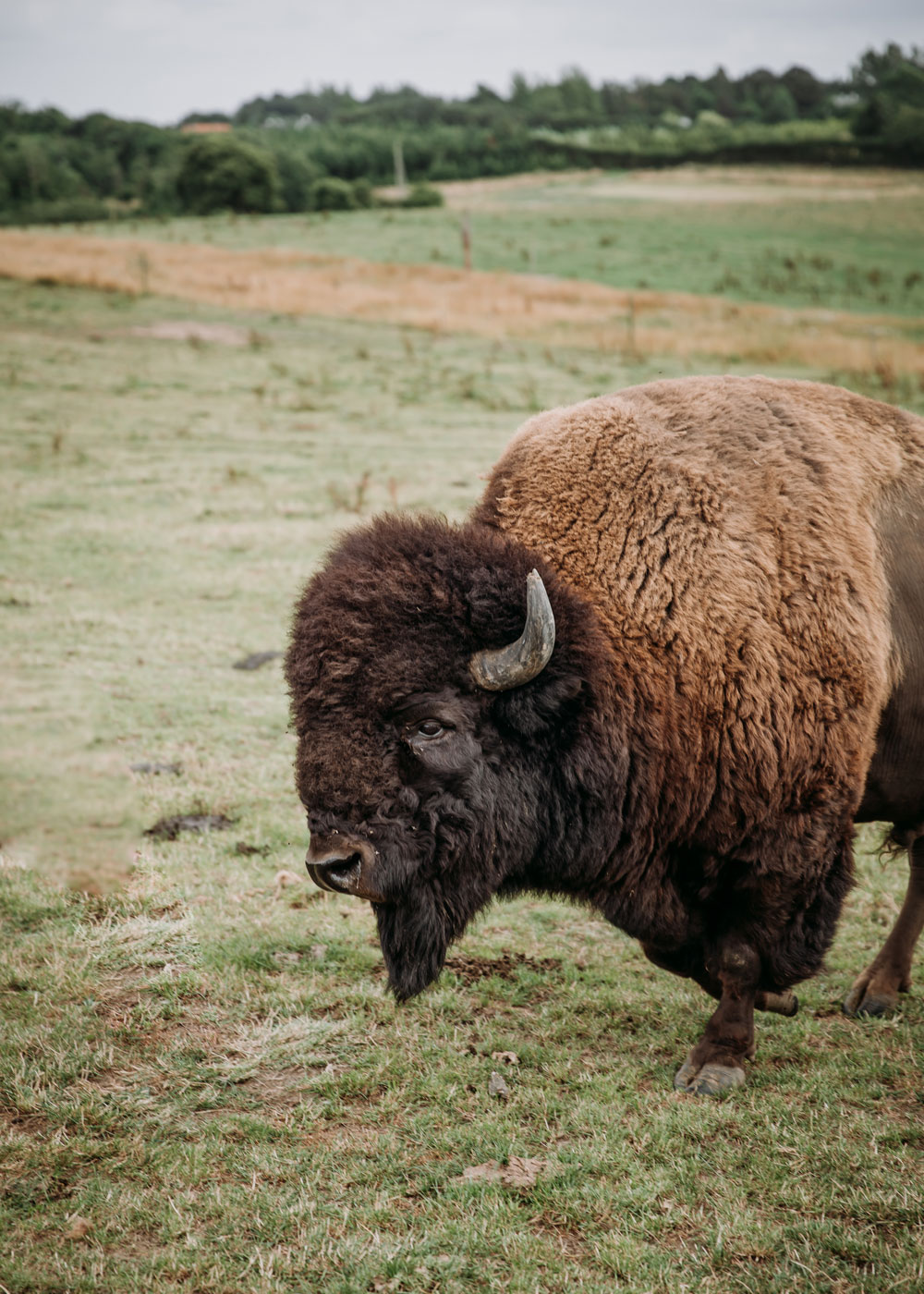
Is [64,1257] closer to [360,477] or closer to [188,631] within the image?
[188,631]

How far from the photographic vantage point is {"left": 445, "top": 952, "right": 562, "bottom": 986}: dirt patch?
481 centimetres

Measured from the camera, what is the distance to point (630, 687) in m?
3.79

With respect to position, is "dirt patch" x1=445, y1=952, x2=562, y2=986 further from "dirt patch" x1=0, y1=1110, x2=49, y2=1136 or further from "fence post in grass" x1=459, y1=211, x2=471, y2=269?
"fence post in grass" x1=459, y1=211, x2=471, y2=269

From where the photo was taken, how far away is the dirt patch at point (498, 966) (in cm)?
481

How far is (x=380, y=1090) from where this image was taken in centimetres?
→ 391

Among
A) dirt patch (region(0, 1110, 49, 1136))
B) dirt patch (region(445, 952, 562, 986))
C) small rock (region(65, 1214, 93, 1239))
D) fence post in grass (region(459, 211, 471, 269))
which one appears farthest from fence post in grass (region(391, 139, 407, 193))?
small rock (region(65, 1214, 93, 1239))

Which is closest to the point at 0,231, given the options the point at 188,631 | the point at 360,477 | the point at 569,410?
the point at 360,477

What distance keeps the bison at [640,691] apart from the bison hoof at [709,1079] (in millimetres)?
10

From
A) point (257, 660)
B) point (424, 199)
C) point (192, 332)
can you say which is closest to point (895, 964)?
point (257, 660)

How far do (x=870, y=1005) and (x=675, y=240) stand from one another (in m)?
38.1

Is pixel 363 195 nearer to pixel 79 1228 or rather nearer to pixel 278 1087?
pixel 278 1087

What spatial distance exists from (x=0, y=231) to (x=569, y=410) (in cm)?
3708

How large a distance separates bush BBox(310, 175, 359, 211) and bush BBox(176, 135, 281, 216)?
8.50 feet

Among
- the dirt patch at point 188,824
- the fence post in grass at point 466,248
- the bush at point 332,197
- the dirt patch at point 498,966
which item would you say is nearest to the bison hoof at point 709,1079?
the dirt patch at point 498,966
